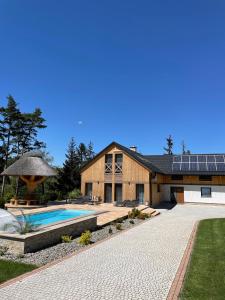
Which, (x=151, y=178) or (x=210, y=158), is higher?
(x=210, y=158)

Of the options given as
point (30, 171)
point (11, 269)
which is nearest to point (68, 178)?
point (30, 171)

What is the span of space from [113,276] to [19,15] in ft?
44.1

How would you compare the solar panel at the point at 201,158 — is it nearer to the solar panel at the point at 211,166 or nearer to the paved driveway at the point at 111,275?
the solar panel at the point at 211,166

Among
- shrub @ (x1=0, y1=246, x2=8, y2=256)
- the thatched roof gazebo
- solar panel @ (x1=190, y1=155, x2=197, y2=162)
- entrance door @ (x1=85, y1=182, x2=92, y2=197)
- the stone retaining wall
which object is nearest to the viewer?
shrub @ (x1=0, y1=246, x2=8, y2=256)

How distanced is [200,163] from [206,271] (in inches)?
1090

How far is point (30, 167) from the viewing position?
85.7ft

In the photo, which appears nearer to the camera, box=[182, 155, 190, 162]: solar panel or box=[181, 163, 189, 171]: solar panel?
box=[181, 163, 189, 171]: solar panel

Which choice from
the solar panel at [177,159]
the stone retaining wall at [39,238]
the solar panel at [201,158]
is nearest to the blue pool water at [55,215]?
the stone retaining wall at [39,238]

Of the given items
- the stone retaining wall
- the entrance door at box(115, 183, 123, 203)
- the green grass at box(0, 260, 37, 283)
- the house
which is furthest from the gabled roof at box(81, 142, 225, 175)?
the green grass at box(0, 260, 37, 283)

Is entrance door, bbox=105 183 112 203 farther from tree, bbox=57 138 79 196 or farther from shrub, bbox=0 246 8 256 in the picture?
shrub, bbox=0 246 8 256

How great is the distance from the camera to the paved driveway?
5.93m

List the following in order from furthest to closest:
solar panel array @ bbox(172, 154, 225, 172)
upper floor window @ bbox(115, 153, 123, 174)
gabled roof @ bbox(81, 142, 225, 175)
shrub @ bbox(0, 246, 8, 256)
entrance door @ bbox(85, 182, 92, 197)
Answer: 1. solar panel array @ bbox(172, 154, 225, 172)
2. entrance door @ bbox(85, 182, 92, 197)
3. upper floor window @ bbox(115, 153, 123, 174)
4. gabled roof @ bbox(81, 142, 225, 175)
5. shrub @ bbox(0, 246, 8, 256)

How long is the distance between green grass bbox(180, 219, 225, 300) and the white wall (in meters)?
19.9

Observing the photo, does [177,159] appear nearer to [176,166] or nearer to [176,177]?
[176,166]
